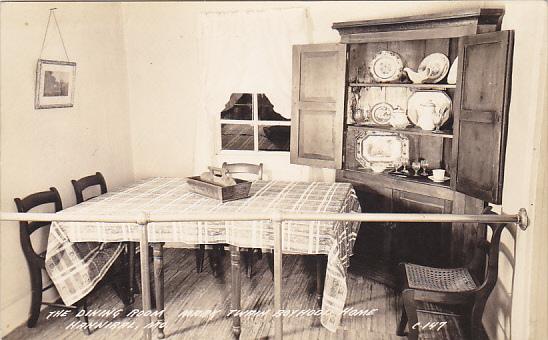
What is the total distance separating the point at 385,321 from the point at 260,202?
112 centimetres

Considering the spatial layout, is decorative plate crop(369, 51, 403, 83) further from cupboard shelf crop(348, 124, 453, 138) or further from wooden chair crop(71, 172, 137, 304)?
wooden chair crop(71, 172, 137, 304)

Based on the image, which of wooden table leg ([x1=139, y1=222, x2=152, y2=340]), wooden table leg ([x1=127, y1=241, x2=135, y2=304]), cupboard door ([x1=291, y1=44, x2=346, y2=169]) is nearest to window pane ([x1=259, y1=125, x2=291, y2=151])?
cupboard door ([x1=291, y1=44, x2=346, y2=169])

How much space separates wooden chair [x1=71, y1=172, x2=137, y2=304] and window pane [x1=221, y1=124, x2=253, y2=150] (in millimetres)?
1230

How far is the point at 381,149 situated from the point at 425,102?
58 centimetres

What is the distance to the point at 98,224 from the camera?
292 cm

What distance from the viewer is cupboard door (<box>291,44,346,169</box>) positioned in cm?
402

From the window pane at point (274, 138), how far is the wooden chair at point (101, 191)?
1.49 m

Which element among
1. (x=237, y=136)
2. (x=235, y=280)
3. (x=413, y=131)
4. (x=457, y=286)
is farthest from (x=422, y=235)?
(x=237, y=136)

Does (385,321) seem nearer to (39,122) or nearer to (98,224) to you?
(98,224)

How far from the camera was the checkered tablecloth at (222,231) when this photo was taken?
283 centimetres

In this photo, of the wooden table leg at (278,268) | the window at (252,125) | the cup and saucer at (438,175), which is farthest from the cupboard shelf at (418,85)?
the wooden table leg at (278,268)

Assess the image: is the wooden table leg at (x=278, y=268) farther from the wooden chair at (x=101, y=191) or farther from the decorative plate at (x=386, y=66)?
the decorative plate at (x=386, y=66)

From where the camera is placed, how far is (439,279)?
9.59ft

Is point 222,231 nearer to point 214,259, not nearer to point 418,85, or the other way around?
point 214,259
